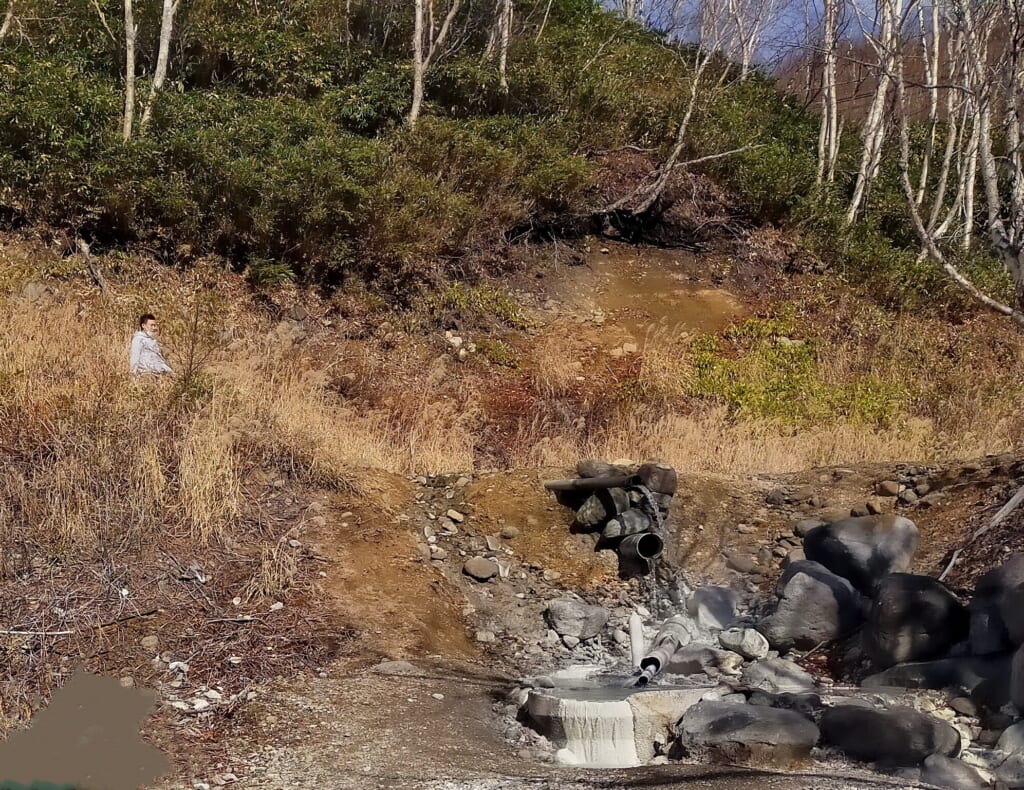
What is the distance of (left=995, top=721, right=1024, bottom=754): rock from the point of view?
4.74 metres

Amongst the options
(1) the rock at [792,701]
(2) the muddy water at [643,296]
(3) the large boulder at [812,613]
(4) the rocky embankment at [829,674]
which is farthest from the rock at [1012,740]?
(2) the muddy water at [643,296]

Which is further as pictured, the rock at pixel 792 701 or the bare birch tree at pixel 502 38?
the bare birch tree at pixel 502 38

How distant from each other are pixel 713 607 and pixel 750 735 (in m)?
2.86

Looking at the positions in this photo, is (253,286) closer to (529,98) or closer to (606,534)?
(529,98)

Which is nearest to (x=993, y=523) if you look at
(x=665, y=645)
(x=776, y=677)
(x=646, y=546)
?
(x=776, y=677)

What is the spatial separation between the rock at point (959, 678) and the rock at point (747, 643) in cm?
81

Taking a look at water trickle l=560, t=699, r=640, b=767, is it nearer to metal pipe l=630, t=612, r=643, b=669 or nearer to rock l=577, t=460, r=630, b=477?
metal pipe l=630, t=612, r=643, b=669

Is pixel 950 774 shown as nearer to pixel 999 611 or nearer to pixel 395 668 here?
pixel 999 611

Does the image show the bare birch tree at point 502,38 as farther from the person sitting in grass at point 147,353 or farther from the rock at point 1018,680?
the rock at point 1018,680

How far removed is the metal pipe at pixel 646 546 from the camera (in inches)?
320

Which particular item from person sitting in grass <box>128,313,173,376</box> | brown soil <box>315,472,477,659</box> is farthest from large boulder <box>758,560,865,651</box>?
person sitting in grass <box>128,313,173,376</box>

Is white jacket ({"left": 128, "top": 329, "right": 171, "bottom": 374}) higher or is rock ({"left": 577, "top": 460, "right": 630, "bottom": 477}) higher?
white jacket ({"left": 128, "top": 329, "right": 171, "bottom": 374})

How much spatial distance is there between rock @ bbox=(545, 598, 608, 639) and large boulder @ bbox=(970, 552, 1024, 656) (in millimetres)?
2733

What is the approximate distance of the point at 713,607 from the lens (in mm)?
7664
